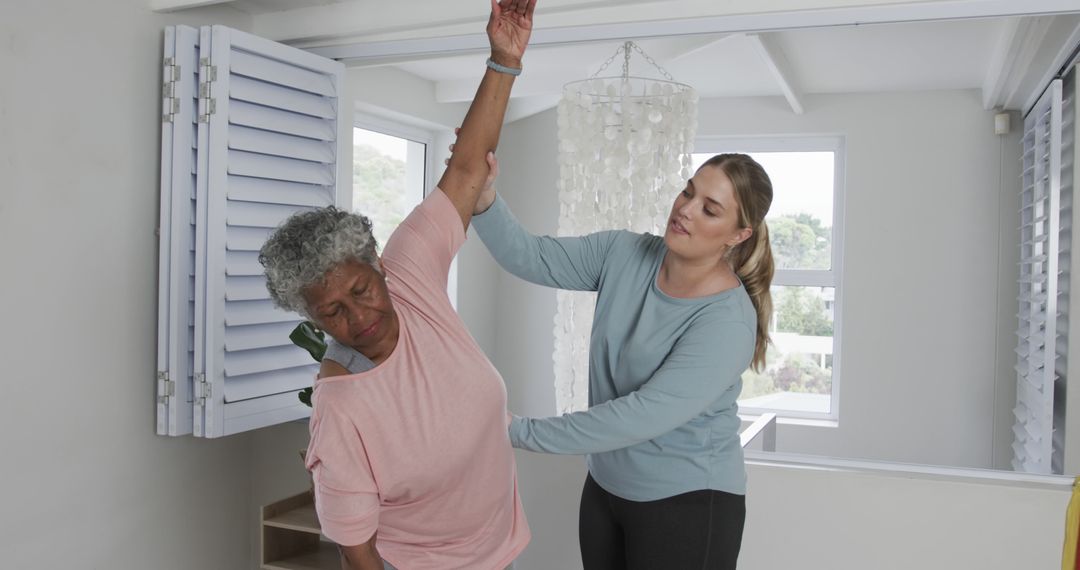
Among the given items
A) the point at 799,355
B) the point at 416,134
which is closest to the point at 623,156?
the point at 416,134

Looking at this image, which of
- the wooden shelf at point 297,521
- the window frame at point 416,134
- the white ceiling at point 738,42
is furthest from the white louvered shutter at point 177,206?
the window frame at point 416,134

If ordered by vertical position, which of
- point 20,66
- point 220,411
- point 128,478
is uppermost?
point 20,66

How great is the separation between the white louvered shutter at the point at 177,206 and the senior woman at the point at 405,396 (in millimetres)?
1078

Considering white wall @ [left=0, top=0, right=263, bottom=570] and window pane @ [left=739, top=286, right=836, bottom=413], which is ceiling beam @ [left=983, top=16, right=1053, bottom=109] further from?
white wall @ [left=0, top=0, right=263, bottom=570]

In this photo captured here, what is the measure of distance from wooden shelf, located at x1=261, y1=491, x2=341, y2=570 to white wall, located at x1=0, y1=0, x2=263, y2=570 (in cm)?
27

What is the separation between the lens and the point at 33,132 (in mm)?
2016

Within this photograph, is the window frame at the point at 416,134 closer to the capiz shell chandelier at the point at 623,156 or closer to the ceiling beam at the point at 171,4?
the capiz shell chandelier at the point at 623,156

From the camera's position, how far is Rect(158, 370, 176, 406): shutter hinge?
2316 millimetres

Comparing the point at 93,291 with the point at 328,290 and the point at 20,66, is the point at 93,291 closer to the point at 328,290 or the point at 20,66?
the point at 20,66

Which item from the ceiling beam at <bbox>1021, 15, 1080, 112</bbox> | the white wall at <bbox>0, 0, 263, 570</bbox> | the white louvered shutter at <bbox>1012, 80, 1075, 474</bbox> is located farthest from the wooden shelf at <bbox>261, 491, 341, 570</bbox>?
the ceiling beam at <bbox>1021, 15, 1080, 112</bbox>

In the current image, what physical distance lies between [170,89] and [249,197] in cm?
33

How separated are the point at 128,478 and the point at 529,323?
9.90 feet

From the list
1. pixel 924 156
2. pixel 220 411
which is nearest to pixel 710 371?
pixel 220 411

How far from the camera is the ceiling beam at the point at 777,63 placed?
3.36 meters
